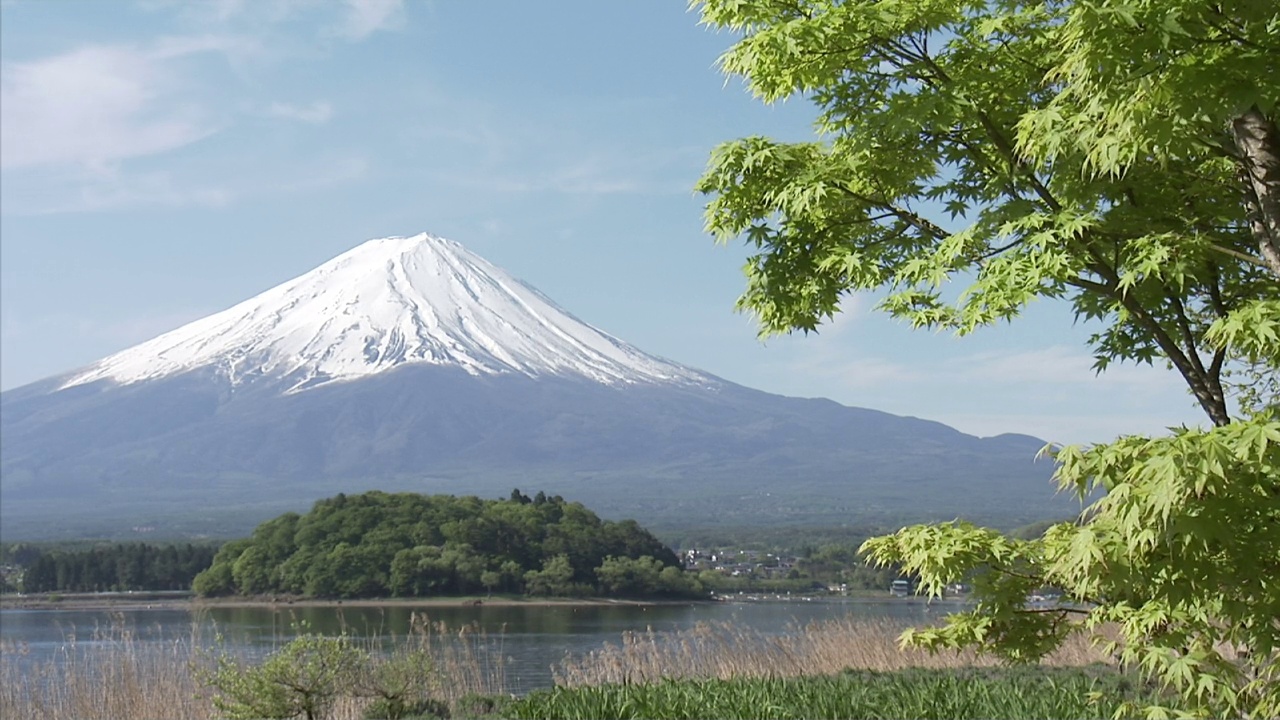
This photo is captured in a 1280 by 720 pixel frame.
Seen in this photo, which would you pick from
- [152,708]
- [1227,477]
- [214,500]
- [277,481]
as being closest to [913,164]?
[1227,477]

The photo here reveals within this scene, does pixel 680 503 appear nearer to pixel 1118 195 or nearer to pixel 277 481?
pixel 277 481

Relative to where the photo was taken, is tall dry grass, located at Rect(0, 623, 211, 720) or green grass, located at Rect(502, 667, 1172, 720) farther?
tall dry grass, located at Rect(0, 623, 211, 720)

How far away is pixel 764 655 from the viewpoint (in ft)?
37.3

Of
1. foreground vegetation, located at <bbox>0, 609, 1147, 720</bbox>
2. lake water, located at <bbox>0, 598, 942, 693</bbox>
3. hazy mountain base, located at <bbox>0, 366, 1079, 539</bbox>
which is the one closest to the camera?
foreground vegetation, located at <bbox>0, 609, 1147, 720</bbox>

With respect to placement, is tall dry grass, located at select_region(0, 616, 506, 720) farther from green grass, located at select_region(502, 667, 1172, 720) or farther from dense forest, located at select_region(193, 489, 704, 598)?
dense forest, located at select_region(193, 489, 704, 598)

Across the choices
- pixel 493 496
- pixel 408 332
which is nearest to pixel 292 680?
pixel 493 496

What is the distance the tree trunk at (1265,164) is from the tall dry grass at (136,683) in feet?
18.1

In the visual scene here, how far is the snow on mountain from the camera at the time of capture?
18938 centimetres

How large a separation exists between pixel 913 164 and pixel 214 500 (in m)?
159

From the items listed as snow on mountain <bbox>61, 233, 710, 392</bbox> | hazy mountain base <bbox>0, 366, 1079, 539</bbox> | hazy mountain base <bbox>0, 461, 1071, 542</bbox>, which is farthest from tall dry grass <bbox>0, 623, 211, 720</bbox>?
snow on mountain <bbox>61, 233, 710, 392</bbox>

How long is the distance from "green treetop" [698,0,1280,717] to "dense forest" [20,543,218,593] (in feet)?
159

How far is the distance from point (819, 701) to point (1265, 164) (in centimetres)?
340

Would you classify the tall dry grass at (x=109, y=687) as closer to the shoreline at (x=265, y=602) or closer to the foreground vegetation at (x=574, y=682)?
the foreground vegetation at (x=574, y=682)

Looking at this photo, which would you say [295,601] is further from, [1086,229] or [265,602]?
[1086,229]
